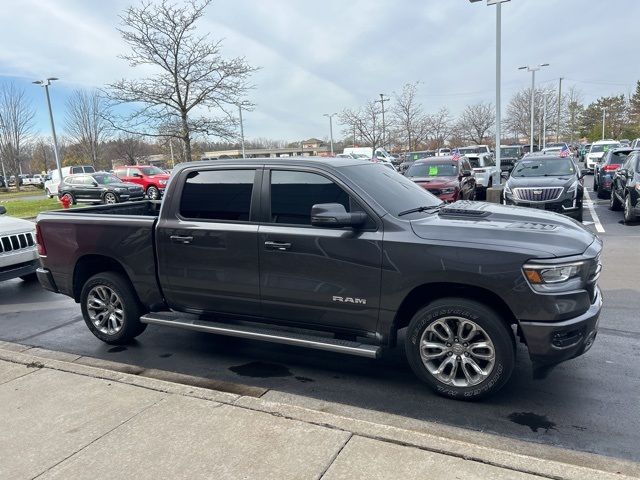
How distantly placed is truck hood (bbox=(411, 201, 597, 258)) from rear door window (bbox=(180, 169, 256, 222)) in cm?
159

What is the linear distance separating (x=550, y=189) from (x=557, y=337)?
9508 mm

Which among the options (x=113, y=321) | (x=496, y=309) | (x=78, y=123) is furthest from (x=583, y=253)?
(x=78, y=123)

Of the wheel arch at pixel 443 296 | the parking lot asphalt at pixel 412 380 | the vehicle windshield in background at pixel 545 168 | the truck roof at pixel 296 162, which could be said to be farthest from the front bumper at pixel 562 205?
the wheel arch at pixel 443 296

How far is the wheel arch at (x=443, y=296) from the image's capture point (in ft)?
12.1

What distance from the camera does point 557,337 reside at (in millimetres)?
3416

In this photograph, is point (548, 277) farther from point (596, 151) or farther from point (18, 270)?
point (596, 151)

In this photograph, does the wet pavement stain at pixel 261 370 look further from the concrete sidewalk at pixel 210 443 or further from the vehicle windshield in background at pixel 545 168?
the vehicle windshield in background at pixel 545 168

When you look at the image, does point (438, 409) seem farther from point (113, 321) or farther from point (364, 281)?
point (113, 321)

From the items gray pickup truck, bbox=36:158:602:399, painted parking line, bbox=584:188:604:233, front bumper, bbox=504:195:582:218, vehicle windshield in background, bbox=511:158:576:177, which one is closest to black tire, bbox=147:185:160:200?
vehicle windshield in background, bbox=511:158:576:177

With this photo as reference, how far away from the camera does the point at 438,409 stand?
3.66 metres

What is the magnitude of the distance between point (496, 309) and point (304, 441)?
1.72m

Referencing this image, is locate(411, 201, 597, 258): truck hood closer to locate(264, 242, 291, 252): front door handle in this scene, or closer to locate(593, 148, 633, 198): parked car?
locate(264, 242, 291, 252): front door handle

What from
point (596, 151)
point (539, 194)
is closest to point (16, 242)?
point (539, 194)

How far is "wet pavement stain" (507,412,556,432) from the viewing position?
339 cm
